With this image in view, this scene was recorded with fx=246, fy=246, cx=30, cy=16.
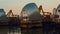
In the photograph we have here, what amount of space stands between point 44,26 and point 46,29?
68 mm

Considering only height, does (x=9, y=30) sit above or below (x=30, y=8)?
below

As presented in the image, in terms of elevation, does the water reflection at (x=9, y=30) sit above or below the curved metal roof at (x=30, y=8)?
below

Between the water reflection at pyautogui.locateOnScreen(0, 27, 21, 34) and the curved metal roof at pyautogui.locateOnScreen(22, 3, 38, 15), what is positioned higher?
the curved metal roof at pyautogui.locateOnScreen(22, 3, 38, 15)

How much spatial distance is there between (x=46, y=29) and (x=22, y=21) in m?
0.48

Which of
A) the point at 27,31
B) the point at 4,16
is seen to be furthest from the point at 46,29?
the point at 4,16

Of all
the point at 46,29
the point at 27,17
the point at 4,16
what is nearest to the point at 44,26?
the point at 46,29

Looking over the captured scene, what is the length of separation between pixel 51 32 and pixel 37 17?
1.29 ft

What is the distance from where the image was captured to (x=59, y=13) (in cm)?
472

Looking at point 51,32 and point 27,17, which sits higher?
point 27,17

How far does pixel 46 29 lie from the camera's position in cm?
468

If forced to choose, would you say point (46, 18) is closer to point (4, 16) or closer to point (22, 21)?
point (22, 21)

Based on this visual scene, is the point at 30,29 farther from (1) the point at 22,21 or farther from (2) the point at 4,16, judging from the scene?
(2) the point at 4,16

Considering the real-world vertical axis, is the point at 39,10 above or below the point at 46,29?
above

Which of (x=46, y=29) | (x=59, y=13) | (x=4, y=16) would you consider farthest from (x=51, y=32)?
(x=4, y=16)
